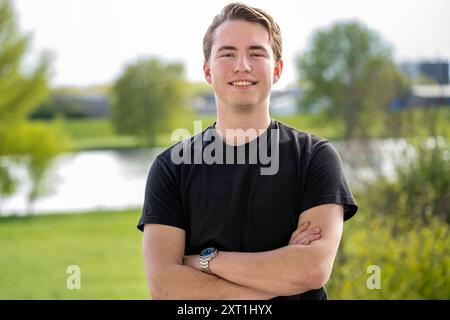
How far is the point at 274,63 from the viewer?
2.18 metres

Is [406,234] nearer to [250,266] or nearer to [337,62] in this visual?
[250,266]

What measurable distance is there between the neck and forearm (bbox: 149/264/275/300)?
0.44 meters

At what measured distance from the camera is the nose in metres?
2.04

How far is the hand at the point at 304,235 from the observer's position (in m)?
2.04

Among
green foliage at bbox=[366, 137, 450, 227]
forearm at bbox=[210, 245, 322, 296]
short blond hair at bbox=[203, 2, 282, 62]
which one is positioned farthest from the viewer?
green foliage at bbox=[366, 137, 450, 227]

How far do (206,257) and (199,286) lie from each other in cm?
10

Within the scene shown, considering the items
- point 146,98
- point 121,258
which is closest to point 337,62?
point 146,98

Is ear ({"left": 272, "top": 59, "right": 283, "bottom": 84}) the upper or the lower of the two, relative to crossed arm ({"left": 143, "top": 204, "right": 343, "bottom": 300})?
upper

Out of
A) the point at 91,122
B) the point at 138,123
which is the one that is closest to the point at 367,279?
the point at 138,123

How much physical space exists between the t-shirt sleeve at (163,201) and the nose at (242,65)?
395 mm

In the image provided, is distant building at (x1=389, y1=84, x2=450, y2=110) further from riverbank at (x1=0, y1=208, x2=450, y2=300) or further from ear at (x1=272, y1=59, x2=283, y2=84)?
ear at (x1=272, y1=59, x2=283, y2=84)

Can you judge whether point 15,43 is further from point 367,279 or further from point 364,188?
point 367,279

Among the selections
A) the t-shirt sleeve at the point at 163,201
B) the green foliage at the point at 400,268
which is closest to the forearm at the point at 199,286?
the t-shirt sleeve at the point at 163,201

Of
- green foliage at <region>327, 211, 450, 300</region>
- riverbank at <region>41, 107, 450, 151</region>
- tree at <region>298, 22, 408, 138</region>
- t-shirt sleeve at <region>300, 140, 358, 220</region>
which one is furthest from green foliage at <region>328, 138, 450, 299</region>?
tree at <region>298, 22, 408, 138</region>
